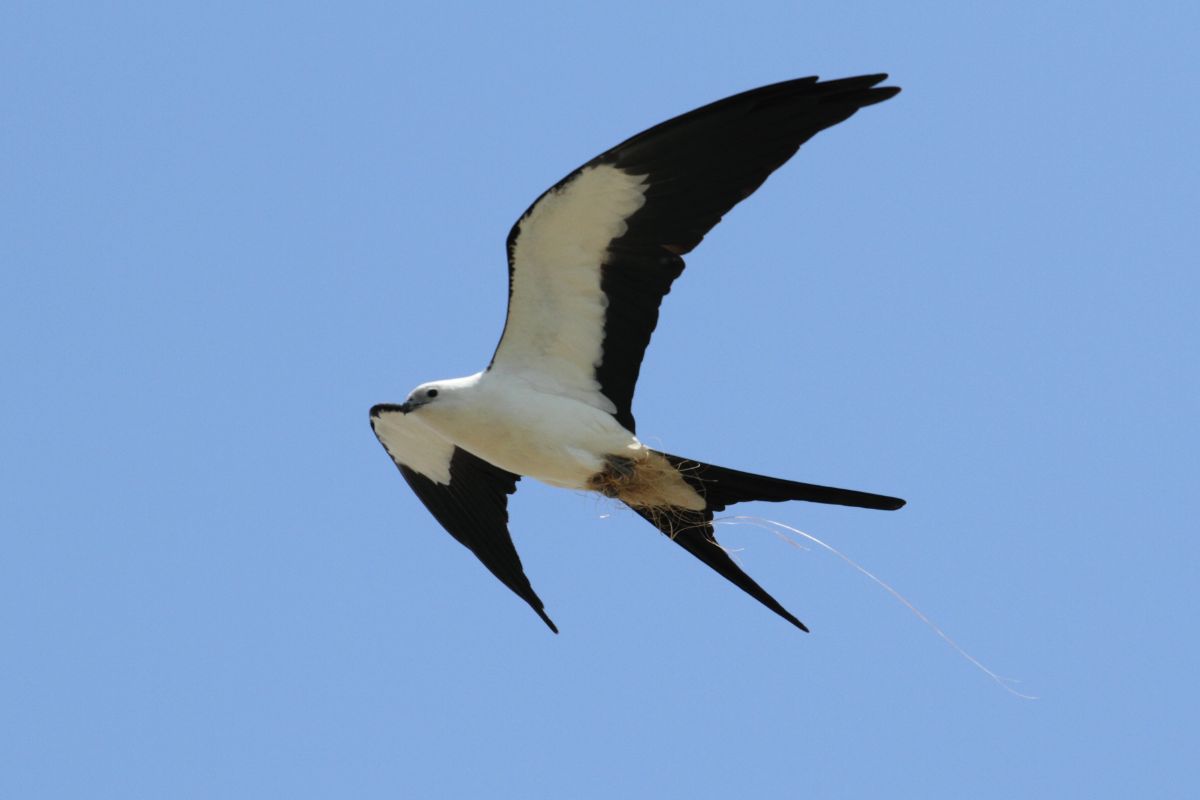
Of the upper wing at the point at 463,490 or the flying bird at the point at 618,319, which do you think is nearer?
the flying bird at the point at 618,319

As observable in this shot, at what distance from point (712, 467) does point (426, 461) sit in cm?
208

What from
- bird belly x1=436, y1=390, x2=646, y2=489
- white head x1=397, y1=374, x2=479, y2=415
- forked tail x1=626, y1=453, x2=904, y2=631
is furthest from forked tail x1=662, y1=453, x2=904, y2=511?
white head x1=397, y1=374, x2=479, y2=415

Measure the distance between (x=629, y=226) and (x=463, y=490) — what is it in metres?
2.13

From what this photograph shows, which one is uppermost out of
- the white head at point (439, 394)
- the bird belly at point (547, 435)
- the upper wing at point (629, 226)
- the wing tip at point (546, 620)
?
the upper wing at point (629, 226)

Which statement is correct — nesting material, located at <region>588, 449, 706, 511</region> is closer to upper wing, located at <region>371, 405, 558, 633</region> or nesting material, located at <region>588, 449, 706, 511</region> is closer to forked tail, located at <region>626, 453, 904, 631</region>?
forked tail, located at <region>626, 453, 904, 631</region>

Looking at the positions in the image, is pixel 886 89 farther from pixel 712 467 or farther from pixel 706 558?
pixel 706 558

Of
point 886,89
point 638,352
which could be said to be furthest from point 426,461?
point 886,89

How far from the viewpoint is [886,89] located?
7082 millimetres

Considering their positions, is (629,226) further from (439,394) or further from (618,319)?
(439,394)

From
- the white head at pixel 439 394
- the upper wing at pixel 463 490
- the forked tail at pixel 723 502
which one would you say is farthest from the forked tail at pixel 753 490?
the upper wing at pixel 463 490

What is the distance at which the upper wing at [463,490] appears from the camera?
902 centimetres

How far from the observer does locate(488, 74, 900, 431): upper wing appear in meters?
7.41

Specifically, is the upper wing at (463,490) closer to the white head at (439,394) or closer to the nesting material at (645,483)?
the white head at (439,394)

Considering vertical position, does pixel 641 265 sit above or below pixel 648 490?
above
